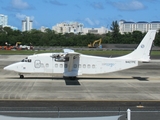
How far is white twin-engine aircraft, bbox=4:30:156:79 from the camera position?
29.2 meters

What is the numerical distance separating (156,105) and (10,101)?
831 centimetres

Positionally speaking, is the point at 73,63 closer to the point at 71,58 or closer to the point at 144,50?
the point at 71,58

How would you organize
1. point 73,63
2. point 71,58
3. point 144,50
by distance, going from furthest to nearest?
1. point 144,50
2. point 73,63
3. point 71,58

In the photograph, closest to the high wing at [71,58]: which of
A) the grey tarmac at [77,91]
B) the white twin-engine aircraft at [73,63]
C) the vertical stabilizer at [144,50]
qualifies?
the white twin-engine aircraft at [73,63]

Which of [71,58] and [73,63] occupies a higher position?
[71,58]

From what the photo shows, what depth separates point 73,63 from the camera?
96.0ft

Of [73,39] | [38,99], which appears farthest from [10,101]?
[73,39]

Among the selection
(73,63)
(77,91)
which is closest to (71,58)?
(73,63)

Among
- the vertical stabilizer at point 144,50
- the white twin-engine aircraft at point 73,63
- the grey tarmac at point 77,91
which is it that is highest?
the vertical stabilizer at point 144,50

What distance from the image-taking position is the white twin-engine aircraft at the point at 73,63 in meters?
29.2

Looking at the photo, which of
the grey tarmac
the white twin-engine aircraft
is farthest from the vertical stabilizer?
the grey tarmac

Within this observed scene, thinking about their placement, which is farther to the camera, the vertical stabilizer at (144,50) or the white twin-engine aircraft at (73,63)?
the vertical stabilizer at (144,50)

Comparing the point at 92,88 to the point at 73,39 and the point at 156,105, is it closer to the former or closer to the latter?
the point at 156,105

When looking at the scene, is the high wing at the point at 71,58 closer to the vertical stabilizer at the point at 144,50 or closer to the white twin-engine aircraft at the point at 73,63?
the white twin-engine aircraft at the point at 73,63
